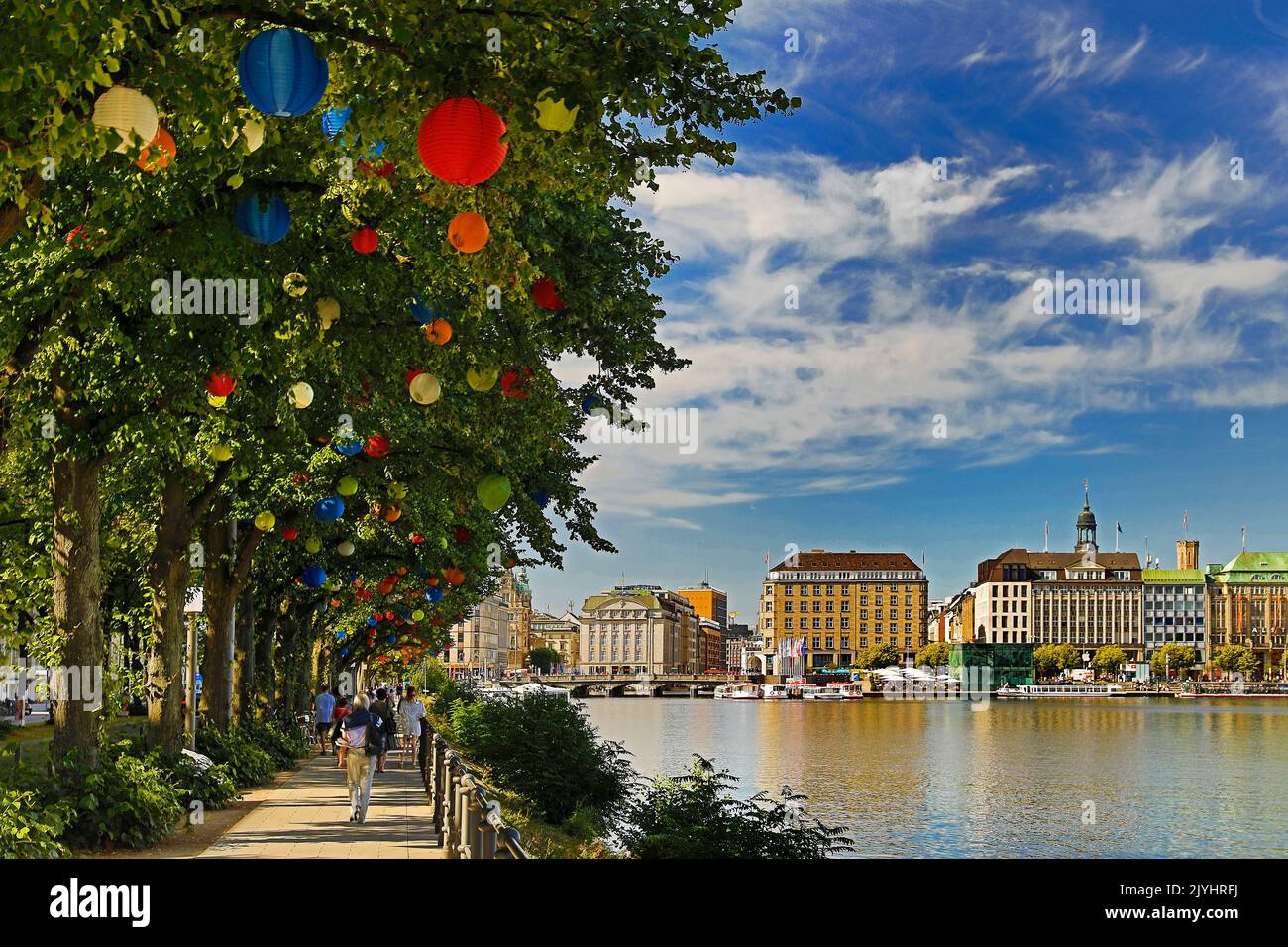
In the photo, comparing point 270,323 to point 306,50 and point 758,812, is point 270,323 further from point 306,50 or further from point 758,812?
point 758,812

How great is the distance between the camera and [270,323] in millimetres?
13781

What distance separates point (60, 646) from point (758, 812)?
9033 millimetres

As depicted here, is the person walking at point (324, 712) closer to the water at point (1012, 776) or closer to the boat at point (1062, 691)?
the water at point (1012, 776)

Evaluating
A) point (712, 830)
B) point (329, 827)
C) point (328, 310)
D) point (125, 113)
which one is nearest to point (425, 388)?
point (328, 310)

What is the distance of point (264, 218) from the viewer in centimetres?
970

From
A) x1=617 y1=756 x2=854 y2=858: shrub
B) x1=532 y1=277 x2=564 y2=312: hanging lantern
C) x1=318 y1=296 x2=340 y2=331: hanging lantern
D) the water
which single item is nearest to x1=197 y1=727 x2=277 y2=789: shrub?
x1=617 y1=756 x2=854 y2=858: shrub

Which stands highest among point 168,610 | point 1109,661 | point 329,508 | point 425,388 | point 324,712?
point 425,388

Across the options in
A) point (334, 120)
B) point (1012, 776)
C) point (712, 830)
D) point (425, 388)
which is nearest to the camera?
point (334, 120)

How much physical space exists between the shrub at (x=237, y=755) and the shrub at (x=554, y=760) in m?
4.46

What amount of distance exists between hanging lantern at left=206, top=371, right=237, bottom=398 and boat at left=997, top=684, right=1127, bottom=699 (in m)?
172

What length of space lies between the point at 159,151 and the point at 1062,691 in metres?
180

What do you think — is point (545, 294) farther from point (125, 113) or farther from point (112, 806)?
point (112, 806)

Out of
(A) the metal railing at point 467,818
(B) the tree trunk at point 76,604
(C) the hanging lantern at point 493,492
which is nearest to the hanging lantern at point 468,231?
(A) the metal railing at point 467,818
